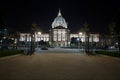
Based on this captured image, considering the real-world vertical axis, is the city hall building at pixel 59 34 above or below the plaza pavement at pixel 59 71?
above

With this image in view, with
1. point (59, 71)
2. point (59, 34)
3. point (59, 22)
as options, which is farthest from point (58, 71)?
point (59, 34)

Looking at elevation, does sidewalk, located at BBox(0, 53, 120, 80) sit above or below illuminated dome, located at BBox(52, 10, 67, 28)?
below

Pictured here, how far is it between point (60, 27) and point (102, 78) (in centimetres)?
15411

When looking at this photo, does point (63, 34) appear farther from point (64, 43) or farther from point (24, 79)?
point (24, 79)

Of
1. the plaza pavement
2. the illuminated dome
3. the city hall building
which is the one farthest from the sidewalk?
the illuminated dome

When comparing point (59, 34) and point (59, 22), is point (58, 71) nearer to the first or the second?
point (59, 22)

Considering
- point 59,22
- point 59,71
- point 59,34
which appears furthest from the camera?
point 59,34

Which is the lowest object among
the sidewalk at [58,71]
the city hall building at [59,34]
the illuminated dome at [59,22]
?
the sidewalk at [58,71]

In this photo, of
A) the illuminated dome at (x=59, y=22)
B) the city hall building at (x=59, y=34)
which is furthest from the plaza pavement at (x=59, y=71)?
the illuminated dome at (x=59, y=22)

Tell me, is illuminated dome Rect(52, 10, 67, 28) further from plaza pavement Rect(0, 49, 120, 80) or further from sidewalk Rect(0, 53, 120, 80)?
sidewalk Rect(0, 53, 120, 80)

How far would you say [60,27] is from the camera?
16612 cm

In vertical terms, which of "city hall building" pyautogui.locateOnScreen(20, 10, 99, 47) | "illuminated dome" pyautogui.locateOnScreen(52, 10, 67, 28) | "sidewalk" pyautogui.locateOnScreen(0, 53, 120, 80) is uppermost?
"illuminated dome" pyautogui.locateOnScreen(52, 10, 67, 28)

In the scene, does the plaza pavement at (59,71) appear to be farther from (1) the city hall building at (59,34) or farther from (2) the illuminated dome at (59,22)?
(2) the illuminated dome at (59,22)

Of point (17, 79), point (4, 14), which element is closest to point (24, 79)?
point (17, 79)
